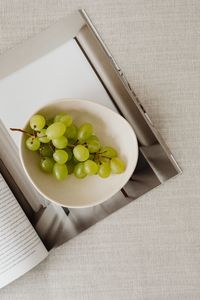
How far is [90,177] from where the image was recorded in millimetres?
858

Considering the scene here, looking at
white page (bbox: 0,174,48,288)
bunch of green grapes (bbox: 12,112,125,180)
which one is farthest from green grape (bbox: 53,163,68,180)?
white page (bbox: 0,174,48,288)

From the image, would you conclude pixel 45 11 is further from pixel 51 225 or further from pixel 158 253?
pixel 158 253

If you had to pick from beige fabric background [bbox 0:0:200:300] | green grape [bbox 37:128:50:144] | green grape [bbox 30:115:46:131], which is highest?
green grape [bbox 30:115:46:131]

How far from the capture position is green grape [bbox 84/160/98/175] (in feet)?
2.63

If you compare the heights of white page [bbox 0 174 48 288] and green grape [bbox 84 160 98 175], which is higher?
green grape [bbox 84 160 98 175]

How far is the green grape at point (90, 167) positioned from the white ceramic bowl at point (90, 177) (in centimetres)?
5

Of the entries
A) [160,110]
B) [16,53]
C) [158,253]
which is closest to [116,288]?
[158,253]

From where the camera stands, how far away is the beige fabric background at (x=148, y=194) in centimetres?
86

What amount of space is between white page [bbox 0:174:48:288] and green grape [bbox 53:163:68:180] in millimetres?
101

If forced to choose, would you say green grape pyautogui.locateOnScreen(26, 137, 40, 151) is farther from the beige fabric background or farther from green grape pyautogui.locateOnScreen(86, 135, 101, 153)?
the beige fabric background

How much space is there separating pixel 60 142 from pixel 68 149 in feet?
0.13

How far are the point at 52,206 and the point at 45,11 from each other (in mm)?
372

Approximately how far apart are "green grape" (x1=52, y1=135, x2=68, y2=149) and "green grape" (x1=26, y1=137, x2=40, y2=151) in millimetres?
30

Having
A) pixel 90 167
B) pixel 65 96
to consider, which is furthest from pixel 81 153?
pixel 65 96
